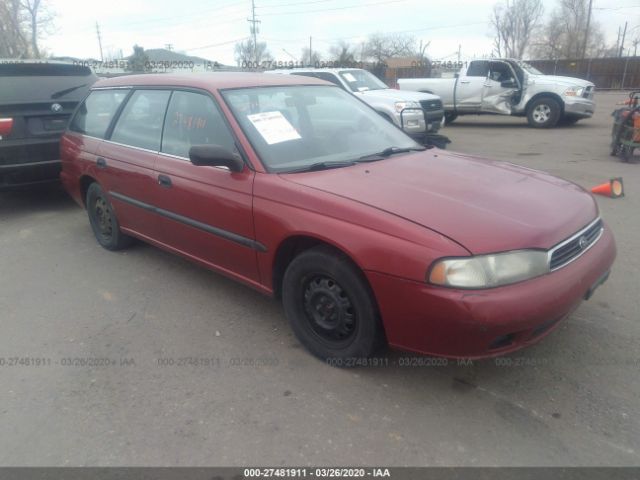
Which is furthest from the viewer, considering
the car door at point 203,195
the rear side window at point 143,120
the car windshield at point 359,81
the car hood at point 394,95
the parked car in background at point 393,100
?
the car windshield at point 359,81

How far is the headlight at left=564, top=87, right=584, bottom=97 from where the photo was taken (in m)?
13.0

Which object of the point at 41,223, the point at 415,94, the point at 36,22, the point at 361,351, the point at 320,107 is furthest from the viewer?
the point at 36,22

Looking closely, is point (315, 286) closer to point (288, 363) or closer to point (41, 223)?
point (288, 363)

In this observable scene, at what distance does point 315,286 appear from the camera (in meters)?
2.85

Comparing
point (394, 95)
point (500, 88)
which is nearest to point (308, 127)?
point (394, 95)

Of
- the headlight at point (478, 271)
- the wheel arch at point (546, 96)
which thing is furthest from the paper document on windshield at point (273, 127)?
the wheel arch at point (546, 96)

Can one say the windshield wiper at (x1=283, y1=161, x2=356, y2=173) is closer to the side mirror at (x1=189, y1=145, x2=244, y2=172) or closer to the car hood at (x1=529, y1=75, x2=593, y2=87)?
the side mirror at (x1=189, y1=145, x2=244, y2=172)

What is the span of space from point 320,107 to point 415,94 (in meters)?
7.73

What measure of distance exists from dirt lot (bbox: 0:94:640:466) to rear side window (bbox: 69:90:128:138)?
149 centimetres

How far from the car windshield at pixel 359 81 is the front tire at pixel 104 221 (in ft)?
23.6

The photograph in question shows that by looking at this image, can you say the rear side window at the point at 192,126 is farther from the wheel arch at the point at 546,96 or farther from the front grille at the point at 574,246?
the wheel arch at the point at 546,96

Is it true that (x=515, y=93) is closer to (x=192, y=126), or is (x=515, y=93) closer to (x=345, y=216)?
(x=192, y=126)

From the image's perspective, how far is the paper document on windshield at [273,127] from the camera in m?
3.23

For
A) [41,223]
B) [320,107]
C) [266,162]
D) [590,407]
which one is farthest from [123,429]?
[41,223]
